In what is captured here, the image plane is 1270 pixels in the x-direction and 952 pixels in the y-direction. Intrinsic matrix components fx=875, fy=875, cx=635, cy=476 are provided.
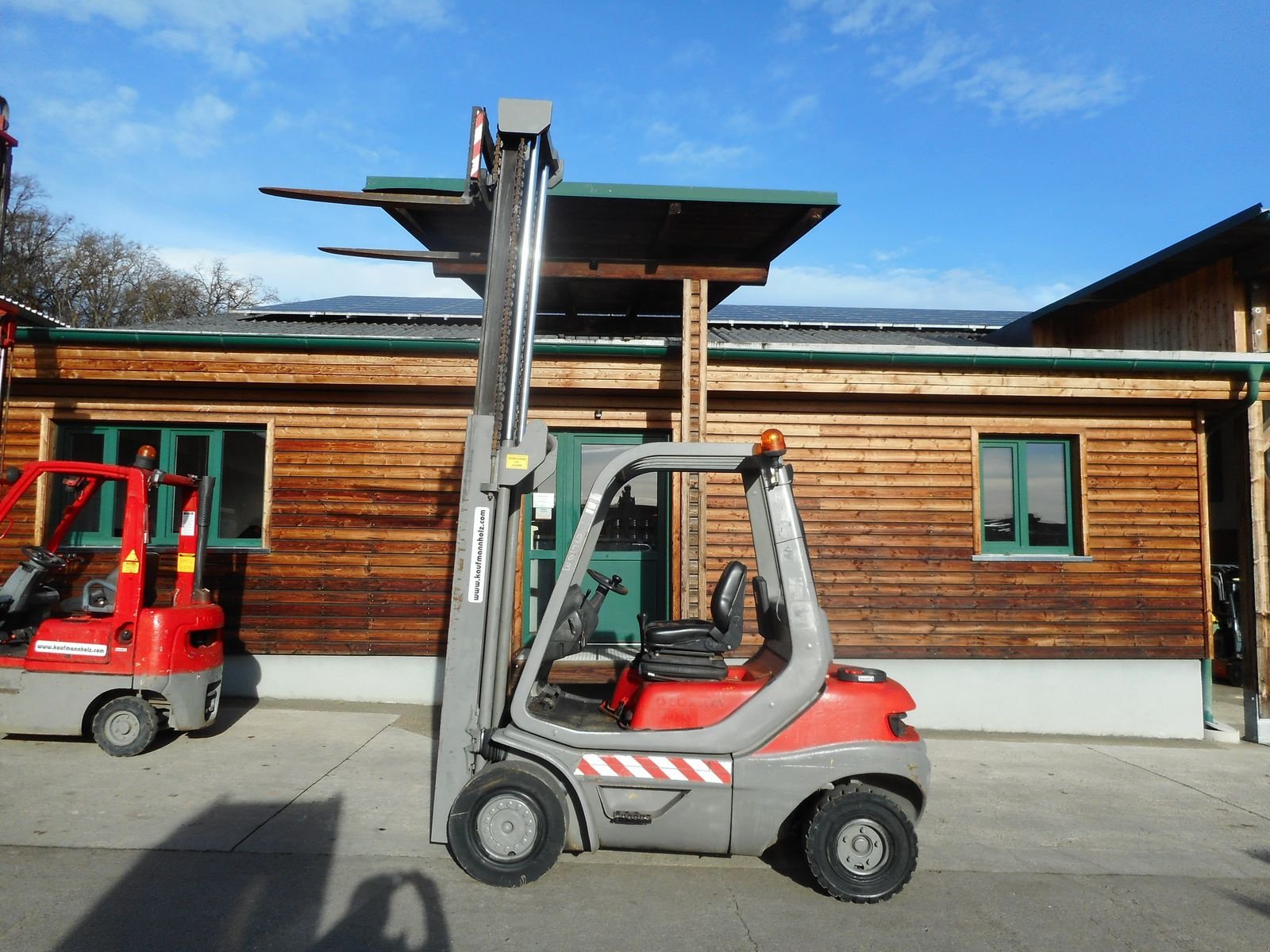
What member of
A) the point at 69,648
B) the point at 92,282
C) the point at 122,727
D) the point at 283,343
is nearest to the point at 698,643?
the point at 122,727

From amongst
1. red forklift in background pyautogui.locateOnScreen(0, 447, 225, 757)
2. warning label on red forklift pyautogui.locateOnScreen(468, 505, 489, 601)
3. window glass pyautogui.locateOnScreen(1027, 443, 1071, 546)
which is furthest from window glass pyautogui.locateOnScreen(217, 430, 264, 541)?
window glass pyautogui.locateOnScreen(1027, 443, 1071, 546)

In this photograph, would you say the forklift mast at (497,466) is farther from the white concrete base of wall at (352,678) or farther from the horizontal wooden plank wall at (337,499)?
the white concrete base of wall at (352,678)

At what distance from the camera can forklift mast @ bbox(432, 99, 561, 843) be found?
15.3 ft

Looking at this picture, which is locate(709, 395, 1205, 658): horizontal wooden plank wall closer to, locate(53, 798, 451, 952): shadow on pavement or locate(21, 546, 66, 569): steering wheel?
locate(53, 798, 451, 952): shadow on pavement

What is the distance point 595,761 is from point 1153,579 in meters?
7.21

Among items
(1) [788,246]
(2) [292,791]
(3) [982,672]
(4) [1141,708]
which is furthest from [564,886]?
(4) [1141,708]

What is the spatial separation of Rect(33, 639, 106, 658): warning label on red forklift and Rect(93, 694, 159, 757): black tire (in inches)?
15.6

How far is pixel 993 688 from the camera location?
8789 mm

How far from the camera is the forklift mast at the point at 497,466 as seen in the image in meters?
4.68

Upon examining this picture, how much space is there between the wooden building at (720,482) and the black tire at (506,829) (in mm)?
4182

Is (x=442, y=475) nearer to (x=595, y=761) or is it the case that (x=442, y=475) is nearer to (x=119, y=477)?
(x=119, y=477)

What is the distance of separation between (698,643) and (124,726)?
Answer: 4.61m

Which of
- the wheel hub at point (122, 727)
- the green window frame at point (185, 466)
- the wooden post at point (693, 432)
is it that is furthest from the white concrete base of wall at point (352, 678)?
the wooden post at point (693, 432)

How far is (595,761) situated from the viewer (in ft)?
14.4
